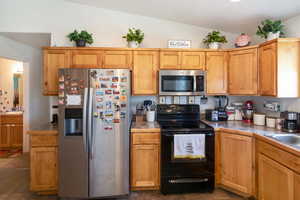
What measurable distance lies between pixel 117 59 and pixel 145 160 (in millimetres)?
1591

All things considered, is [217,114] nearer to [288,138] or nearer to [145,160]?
[288,138]

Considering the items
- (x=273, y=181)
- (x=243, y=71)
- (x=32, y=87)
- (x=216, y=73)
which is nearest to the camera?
(x=273, y=181)

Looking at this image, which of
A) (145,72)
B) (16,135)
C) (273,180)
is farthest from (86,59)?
(16,135)

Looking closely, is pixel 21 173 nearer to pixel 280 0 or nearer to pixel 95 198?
pixel 95 198

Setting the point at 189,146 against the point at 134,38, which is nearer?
the point at 189,146

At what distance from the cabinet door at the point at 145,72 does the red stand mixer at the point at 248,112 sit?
1.60m

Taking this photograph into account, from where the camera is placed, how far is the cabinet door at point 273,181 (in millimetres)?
1816

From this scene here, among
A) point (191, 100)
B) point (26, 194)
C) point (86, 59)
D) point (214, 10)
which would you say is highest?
point (214, 10)

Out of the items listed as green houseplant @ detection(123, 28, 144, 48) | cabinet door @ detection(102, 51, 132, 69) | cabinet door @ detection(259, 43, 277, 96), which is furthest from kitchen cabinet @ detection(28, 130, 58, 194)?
cabinet door @ detection(259, 43, 277, 96)

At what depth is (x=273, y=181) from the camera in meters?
2.05

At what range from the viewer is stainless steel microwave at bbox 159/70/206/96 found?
2.96 m

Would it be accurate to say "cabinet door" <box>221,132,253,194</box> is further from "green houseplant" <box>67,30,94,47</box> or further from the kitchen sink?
"green houseplant" <box>67,30,94,47</box>

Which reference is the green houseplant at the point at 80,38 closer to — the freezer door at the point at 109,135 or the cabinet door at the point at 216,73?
the freezer door at the point at 109,135

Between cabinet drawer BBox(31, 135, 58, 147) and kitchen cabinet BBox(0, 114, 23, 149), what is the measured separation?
96.8 inches
